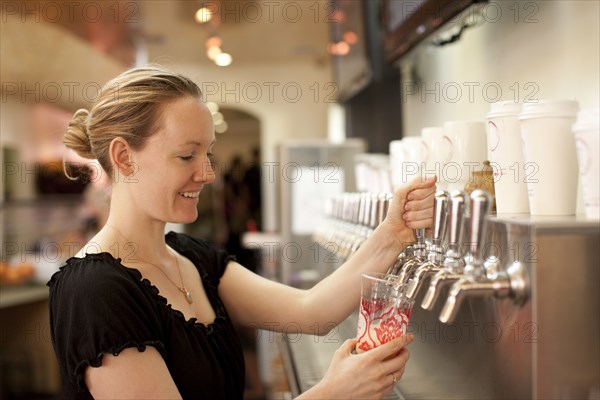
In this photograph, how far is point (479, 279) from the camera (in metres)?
1.08

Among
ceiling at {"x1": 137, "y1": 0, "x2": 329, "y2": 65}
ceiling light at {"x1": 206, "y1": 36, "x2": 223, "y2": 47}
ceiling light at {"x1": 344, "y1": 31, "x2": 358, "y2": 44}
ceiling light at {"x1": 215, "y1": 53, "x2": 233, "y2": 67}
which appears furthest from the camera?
ceiling light at {"x1": 215, "y1": 53, "x2": 233, "y2": 67}

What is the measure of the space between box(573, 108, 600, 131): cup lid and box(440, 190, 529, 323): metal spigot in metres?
0.16

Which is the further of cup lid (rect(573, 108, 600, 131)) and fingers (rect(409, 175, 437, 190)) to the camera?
fingers (rect(409, 175, 437, 190))

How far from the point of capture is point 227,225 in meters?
9.77

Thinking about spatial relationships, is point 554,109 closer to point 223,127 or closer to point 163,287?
point 163,287

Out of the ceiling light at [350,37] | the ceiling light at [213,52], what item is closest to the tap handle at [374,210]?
the ceiling light at [350,37]

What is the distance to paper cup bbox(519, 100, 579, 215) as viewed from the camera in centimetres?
109

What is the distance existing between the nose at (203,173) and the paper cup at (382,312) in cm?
51

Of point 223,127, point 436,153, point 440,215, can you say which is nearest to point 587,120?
point 440,215

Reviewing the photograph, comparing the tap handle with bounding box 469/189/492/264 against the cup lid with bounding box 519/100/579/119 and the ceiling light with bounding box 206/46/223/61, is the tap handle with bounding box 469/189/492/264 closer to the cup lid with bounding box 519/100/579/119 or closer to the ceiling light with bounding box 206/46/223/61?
the cup lid with bounding box 519/100/579/119

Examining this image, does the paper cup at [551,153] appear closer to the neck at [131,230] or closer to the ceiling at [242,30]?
the neck at [131,230]

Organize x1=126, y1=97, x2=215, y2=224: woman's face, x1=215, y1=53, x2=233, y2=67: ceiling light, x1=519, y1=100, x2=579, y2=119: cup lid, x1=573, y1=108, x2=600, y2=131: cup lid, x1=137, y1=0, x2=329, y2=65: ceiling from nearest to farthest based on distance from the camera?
x1=573, y1=108, x2=600, y2=131: cup lid, x1=519, y1=100, x2=579, y2=119: cup lid, x1=126, y1=97, x2=215, y2=224: woman's face, x1=137, y1=0, x2=329, y2=65: ceiling, x1=215, y1=53, x2=233, y2=67: ceiling light

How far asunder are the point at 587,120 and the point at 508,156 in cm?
24

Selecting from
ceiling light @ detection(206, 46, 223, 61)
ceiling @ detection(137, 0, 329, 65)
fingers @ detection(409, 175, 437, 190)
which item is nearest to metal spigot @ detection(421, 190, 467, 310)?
fingers @ detection(409, 175, 437, 190)
